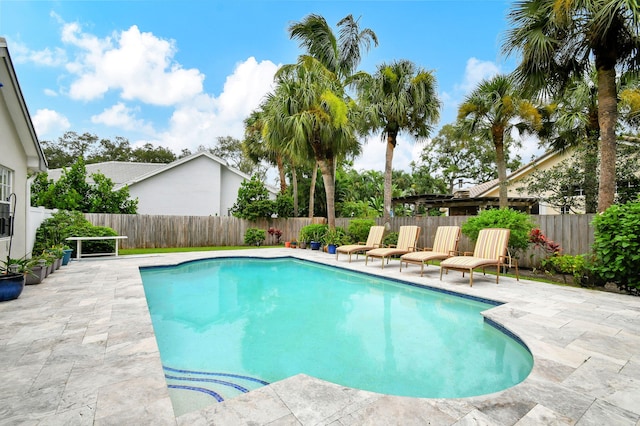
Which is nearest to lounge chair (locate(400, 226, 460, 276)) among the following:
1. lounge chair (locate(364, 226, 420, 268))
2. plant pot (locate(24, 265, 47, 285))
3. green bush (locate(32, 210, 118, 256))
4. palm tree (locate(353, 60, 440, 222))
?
lounge chair (locate(364, 226, 420, 268))

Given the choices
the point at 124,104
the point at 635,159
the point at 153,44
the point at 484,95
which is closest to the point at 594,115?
the point at 635,159

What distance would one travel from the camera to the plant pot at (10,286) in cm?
488

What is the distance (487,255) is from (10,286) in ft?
30.1

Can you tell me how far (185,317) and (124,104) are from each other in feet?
77.9

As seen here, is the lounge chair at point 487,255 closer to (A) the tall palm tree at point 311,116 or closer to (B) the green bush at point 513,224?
(B) the green bush at point 513,224

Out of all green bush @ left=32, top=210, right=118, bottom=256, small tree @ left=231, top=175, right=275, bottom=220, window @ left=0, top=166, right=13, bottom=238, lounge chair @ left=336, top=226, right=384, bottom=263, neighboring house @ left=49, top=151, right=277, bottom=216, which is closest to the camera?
window @ left=0, top=166, right=13, bottom=238

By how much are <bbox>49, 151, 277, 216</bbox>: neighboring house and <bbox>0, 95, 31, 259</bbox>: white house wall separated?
12.1 meters

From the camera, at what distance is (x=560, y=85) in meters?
8.13

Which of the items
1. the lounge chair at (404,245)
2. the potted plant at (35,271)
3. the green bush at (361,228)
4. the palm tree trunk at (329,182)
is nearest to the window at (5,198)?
the potted plant at (35,271)

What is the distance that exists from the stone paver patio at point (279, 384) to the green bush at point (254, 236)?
40.3 ft

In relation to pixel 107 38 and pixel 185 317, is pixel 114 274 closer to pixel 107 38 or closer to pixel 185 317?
pixel 185 317

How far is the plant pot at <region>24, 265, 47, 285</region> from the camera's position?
6145mm

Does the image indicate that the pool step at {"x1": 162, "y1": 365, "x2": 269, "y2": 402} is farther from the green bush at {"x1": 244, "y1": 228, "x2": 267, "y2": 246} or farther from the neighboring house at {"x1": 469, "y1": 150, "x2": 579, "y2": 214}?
the neighboring house at {"x1": 469, "y1": 150, "x2": 579, "y2": 214}

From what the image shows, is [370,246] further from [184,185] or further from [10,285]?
[184,185]
